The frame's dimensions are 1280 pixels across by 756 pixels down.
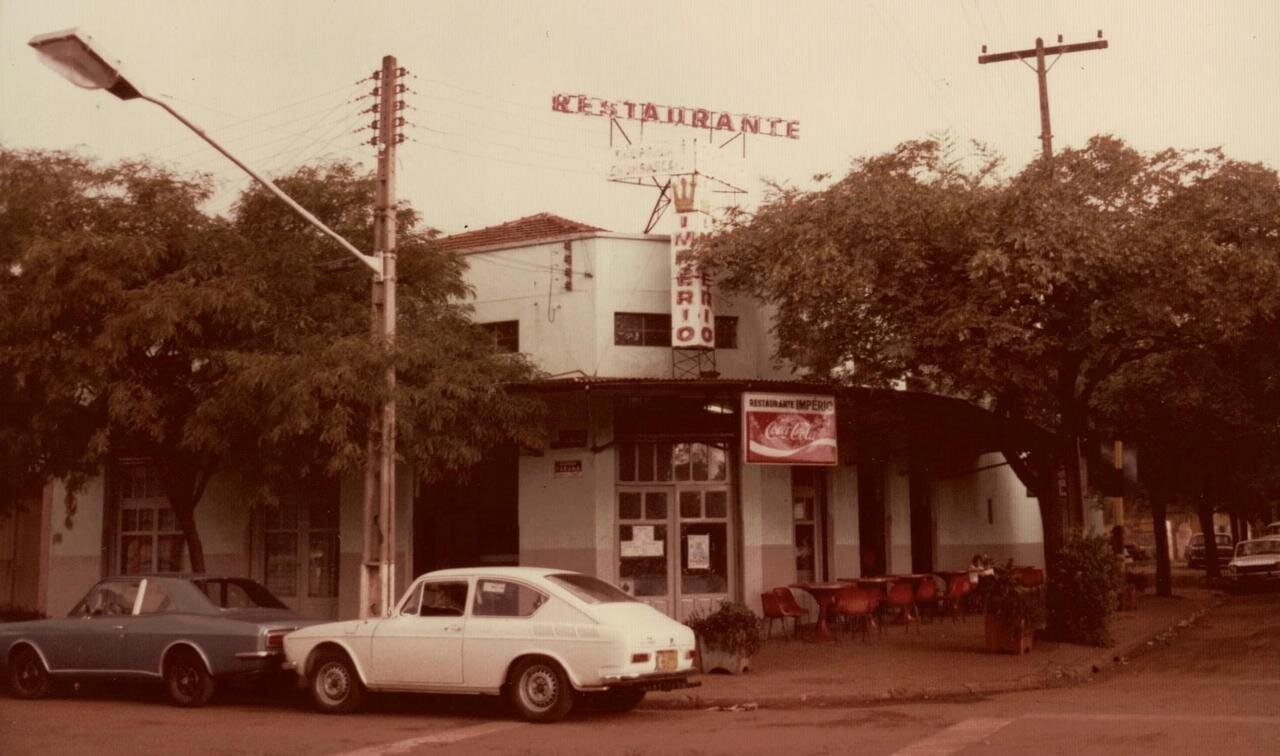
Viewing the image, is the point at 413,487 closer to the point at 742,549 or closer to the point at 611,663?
the point at 742,549

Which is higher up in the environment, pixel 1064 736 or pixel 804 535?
pixel 804 535

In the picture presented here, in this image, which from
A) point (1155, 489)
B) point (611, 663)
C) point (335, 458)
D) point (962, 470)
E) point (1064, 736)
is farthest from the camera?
point (1155, 489)

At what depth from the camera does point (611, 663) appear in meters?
11.6

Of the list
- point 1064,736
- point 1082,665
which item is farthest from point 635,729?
point 1082,665

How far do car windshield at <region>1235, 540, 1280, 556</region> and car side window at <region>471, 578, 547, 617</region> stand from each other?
30.7m

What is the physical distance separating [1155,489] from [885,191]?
20.0 metres

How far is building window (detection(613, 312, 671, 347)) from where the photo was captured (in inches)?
813

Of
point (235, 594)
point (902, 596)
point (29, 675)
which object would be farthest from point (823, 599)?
point (29, 675)

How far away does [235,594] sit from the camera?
14523 millimetres

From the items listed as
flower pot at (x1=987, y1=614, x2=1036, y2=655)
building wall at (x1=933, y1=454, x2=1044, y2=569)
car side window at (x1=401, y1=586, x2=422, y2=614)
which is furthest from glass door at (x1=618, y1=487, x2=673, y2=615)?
building wall at (x1=933, y1=454, x2=1044, y2=569)

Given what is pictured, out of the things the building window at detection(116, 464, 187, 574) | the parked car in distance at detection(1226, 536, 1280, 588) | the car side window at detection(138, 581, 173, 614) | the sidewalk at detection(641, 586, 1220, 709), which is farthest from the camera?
the parked car in distance at detection(1226, 536, 1280, 588)

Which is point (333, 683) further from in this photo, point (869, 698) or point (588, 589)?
point (869, 698)

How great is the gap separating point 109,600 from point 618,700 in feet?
20.0

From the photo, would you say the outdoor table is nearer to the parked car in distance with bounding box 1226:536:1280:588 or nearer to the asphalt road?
the asphalt road
